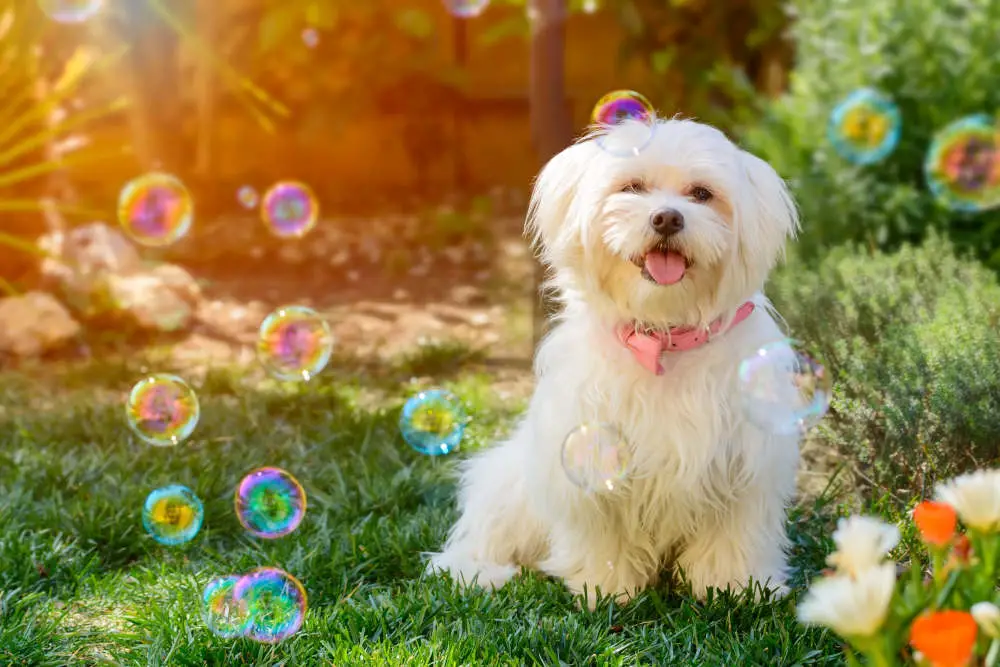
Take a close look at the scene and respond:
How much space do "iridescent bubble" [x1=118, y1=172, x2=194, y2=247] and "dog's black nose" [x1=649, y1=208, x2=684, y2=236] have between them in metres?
2.93

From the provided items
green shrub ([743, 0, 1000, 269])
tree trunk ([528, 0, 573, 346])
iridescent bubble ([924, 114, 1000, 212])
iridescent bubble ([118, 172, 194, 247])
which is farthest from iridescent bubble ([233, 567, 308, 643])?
iridescent bubble ([924, 114, 1000, 212])

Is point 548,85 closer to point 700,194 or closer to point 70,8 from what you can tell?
point 70,8

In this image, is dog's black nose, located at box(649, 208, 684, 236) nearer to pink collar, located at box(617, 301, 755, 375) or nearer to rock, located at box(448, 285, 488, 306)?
pink collar, located at box(617, 301, 755, 375)

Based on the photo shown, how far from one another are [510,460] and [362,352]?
103 inches

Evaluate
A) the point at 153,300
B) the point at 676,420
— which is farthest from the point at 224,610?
the point at 153,300

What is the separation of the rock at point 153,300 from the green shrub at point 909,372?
10.8 feet

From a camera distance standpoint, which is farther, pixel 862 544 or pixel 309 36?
pixel 309 36

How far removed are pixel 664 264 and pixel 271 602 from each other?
47.8 inches

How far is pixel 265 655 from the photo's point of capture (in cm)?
253

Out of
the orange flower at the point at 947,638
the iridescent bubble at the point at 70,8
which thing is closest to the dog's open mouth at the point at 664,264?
the orange flower at the point at 947,638

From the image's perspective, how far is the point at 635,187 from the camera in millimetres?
2619

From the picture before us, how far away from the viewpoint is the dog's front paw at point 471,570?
2.96 meters

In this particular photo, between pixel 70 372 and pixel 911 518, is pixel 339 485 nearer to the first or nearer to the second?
pixel 911 518

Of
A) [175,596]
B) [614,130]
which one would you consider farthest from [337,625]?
[614,130]
